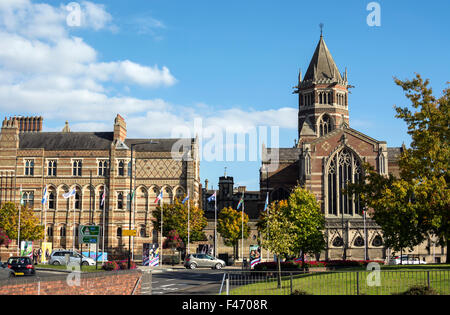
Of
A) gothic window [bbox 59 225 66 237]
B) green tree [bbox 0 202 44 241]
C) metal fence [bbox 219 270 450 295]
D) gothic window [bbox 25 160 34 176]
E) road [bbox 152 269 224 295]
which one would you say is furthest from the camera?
gothic window [bbox 25 160 34 176]

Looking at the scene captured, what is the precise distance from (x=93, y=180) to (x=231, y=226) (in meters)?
20.3

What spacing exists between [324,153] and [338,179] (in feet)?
13.1

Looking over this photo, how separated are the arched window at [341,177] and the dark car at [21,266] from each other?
149ft

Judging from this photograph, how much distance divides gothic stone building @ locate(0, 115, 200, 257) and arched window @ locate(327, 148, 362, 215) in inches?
732

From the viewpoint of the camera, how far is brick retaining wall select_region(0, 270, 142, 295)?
54.7 feet

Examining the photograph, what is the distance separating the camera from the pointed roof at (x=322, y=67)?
9338 cm

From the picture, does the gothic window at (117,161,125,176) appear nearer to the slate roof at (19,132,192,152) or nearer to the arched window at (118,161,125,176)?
the arched window at (118,161,125,176)

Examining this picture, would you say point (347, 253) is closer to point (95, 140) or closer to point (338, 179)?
point (338, 179)

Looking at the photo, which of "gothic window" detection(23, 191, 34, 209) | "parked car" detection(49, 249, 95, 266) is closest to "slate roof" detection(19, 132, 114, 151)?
"gothic window" detection(23, 191, 34, 209)

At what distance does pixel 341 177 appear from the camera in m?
70.4

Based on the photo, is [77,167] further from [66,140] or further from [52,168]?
[66,140]

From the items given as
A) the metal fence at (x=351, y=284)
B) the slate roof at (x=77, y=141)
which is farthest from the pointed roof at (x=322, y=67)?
the metal fence at (x=351, y=284)

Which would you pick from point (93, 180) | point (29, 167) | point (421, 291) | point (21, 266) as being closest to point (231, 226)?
point (93, 180)
